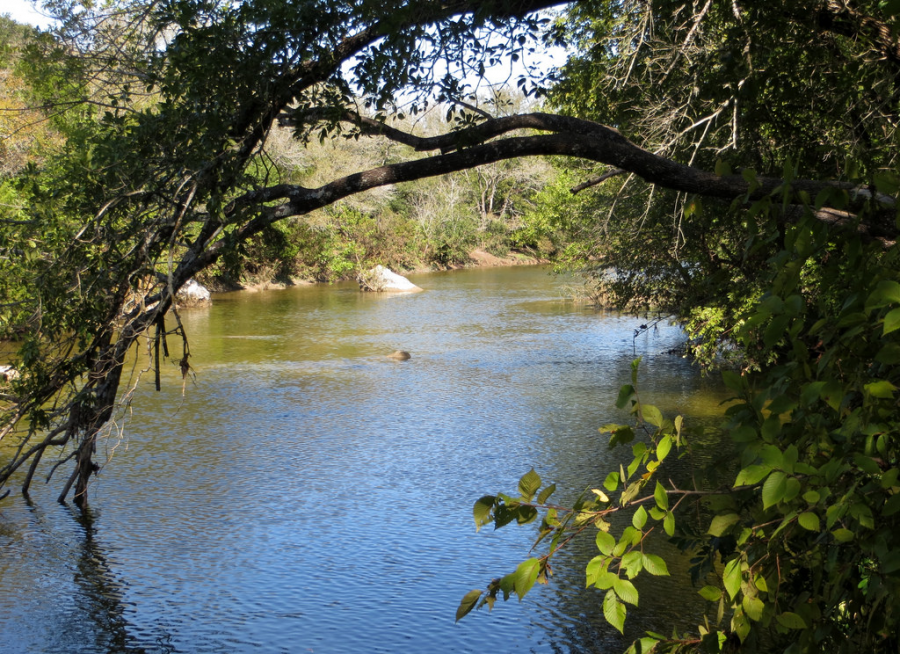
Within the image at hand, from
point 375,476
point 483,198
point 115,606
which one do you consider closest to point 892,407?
point 115,606

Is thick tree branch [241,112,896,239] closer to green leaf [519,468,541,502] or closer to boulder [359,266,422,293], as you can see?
green leaf [519,468,541,502]

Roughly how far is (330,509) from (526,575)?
7110 mm

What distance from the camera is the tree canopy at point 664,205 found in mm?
1979

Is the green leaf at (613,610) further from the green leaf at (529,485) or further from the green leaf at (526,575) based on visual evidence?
the green leaf at (529,485)

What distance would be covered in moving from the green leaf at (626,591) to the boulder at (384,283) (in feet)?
88.3

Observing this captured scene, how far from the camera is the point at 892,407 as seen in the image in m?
1.91

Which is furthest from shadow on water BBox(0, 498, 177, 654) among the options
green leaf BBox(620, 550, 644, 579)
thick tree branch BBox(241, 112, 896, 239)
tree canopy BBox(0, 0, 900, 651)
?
green leaf BBox(620, 550, 644, 579)

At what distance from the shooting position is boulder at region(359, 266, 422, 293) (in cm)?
2891

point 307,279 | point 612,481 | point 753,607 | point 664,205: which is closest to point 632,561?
point 612,481

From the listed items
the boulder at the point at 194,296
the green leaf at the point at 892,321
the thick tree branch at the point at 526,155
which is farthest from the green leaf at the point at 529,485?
the boulder at the point at 194,296

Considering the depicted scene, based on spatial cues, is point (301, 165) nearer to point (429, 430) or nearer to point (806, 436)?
point (429, 430)

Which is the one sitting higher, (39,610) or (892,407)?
(892,407)

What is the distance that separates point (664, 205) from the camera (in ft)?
30.1

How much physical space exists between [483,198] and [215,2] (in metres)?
32.9
